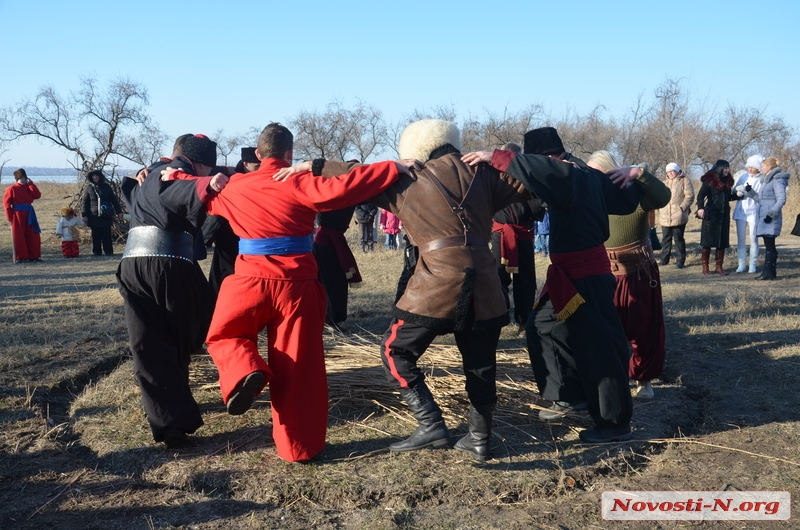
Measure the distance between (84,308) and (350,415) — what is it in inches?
212

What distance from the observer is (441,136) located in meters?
3.84

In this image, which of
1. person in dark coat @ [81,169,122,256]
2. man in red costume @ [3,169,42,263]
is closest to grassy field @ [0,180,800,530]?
man in red costume @ [3,169,42,263]

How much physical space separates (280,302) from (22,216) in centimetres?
1258

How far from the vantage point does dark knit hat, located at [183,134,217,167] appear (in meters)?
4.55

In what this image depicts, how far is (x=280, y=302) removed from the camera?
380 cm

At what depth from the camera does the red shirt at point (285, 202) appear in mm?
3635

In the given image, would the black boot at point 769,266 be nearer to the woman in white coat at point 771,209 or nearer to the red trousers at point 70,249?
the woman in white coat at point 771,209

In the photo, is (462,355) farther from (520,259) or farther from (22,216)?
(22,216)

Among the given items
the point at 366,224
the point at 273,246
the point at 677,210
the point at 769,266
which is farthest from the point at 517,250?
the point at 366,224

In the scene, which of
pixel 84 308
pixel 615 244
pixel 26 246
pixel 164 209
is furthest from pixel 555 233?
pixel 26 246

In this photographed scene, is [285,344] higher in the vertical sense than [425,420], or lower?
higher

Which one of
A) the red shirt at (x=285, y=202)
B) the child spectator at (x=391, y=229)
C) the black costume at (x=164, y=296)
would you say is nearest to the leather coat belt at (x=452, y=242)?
the red shirt at (x=285, y=202)

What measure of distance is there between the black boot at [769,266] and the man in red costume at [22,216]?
1332 cm

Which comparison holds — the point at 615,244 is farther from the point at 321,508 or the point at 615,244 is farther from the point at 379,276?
the point at 379,276
